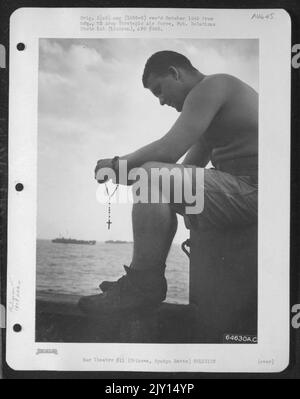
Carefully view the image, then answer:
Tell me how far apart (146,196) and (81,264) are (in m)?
0.14

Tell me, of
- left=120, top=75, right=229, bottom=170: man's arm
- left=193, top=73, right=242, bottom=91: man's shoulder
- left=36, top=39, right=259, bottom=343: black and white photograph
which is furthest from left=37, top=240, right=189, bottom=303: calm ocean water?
left=193, top=73, right=242, bottom=91: man's shoulder

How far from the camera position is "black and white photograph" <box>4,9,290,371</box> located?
749 mm

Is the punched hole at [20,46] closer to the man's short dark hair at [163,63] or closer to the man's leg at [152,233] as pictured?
the man's short dark hair at [163,63]

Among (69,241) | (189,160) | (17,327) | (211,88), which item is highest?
(211,88)

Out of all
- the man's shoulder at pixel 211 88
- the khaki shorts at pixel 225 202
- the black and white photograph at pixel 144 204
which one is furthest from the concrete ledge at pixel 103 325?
the man's shoulder at pixel 211 88

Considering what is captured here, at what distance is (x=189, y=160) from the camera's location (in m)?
0.75

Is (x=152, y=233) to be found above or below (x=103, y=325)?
above

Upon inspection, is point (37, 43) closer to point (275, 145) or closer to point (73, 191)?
point (73, 191)

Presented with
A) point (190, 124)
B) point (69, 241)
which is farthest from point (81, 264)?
point (190, 124)

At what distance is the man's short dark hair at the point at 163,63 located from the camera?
0.76 metres

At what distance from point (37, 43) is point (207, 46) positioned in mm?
256

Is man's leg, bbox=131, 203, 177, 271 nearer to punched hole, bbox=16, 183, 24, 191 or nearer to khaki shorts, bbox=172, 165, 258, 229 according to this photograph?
khaki shorts, bbox=172, 165, 258, 229

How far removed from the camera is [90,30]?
29.9 inches

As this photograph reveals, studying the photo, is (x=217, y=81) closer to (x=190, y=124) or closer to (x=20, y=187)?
(x=190, y=124)
